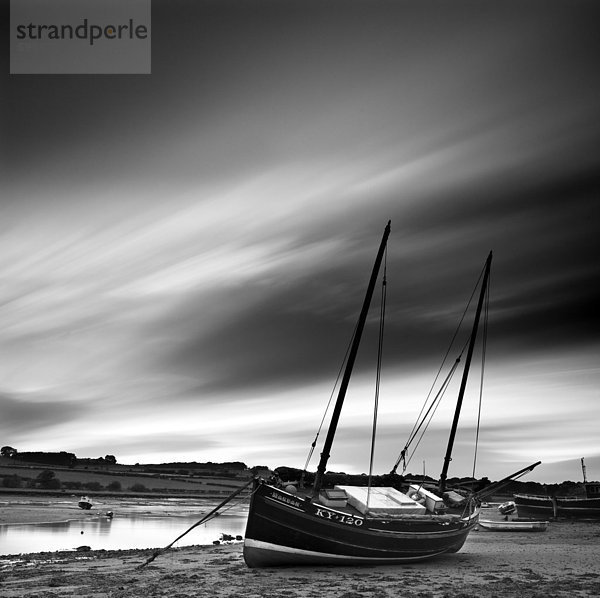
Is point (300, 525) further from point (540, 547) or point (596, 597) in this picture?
point (540, 547)

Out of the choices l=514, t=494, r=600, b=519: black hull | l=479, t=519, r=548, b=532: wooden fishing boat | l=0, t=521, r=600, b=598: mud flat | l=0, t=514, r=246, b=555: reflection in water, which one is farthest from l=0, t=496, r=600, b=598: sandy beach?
l=514, t=494, r=600, b=519: black hull

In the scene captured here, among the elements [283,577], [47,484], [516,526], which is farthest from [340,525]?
[47,484]

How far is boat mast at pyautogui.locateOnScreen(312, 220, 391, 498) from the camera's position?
30.4 metres

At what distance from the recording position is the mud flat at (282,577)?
803 inches

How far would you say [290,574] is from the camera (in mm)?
24875

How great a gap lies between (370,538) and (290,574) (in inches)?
176

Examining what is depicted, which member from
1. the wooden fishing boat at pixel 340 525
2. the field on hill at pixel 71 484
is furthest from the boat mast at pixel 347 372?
the field on hill at pixel 71 484

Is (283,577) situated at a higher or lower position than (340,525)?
lower

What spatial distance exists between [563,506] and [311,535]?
5555 centimetres

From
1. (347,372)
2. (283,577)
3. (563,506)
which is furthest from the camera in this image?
(563,506)

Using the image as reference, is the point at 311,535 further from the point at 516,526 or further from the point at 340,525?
the point at 516,526

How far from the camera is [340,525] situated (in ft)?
88.5

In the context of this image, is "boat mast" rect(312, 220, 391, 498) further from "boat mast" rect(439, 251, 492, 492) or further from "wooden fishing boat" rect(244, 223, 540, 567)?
"boat mast" rect(439, 251, 492, 492)

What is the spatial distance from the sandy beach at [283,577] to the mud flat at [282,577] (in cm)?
3
